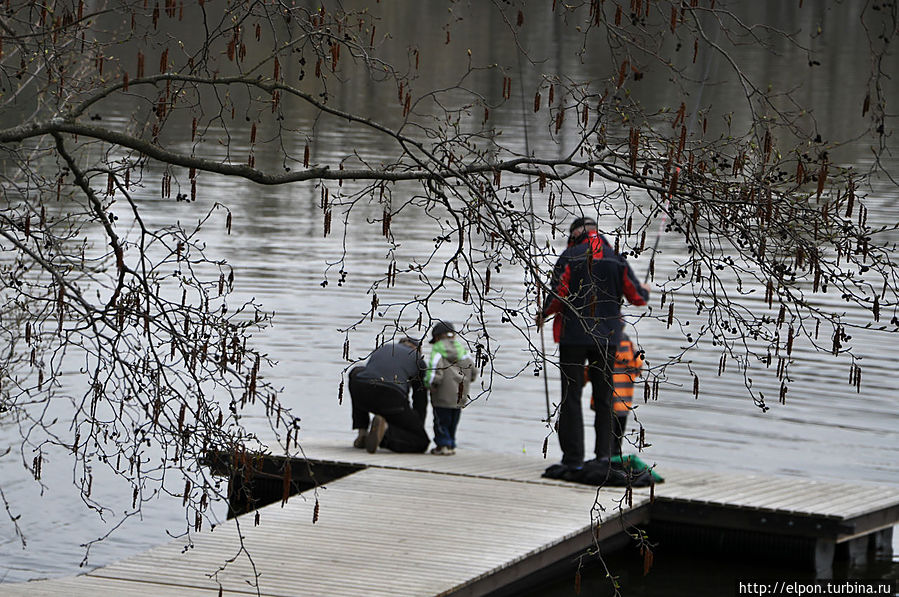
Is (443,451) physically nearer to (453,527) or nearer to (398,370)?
(398,370)

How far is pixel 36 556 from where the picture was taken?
33.1 feet

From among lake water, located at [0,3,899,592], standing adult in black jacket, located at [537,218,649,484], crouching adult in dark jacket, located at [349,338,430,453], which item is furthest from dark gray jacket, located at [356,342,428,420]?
standing adult in black jacket, located at [537,218,649,484]

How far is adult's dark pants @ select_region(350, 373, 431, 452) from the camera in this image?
38.7 feet

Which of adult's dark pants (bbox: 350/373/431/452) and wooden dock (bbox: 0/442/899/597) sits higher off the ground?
adult's dark pants (bbox: 350/373/431/452)

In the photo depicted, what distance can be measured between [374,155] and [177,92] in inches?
944

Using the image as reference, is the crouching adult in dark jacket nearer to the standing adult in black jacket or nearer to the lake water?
the lake water

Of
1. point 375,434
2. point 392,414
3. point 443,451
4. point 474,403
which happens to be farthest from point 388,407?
point 474,403

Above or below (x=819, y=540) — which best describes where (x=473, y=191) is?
above

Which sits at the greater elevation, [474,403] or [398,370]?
[398,370]

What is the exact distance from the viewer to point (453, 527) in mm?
9391

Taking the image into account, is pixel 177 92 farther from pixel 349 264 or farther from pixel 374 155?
pixel 374 155

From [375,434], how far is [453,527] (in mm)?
2487

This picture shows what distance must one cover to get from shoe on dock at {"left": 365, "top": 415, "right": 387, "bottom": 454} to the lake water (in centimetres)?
119

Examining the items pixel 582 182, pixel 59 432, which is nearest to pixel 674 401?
pixel 59 432
